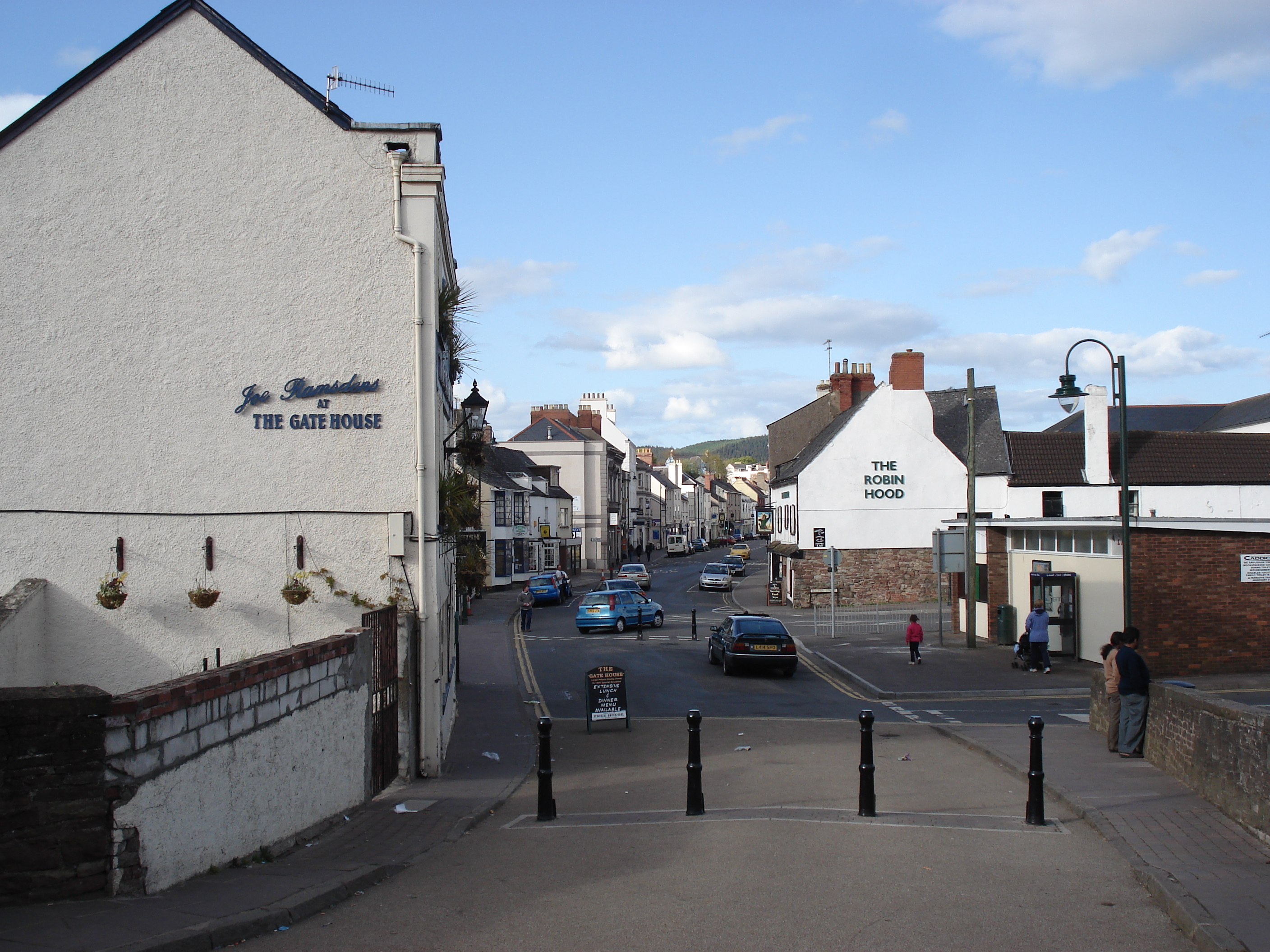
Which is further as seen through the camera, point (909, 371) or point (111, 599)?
point (909, 371)

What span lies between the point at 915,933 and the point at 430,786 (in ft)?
23.1

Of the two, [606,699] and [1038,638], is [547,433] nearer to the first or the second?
[1038,638]

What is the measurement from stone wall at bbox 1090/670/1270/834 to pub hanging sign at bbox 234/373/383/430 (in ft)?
31.9

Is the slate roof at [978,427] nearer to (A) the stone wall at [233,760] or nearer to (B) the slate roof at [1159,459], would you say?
(B) the slate roof at [1159,459]

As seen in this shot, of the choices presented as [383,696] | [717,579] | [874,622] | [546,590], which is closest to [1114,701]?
[383,696]

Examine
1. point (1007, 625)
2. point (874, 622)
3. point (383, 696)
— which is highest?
point (383, 696)

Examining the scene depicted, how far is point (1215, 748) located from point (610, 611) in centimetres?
2575

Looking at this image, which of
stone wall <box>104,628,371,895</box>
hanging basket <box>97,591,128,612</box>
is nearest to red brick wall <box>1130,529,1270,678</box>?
stone wall <box>104,628,371,895</box>

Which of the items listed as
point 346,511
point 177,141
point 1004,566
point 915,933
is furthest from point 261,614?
point 1004,566

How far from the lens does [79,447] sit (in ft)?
41.5

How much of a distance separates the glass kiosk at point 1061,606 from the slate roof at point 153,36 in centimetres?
1822

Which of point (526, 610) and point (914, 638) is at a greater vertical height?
point (914, 638)

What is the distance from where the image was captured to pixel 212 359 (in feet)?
42.2

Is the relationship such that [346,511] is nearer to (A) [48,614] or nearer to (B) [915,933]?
(A) [48,614]
